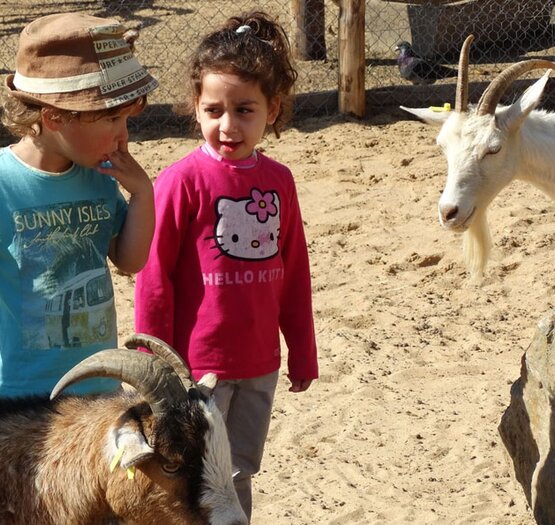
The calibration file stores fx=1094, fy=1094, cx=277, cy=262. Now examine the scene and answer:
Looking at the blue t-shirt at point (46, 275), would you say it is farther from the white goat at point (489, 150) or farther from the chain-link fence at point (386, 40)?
the chain-link fence at point (386, 40)

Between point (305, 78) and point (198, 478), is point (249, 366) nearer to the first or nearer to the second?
point (198, 478)

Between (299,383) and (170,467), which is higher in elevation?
(170,467)

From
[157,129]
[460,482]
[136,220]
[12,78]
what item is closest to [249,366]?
[136,220]

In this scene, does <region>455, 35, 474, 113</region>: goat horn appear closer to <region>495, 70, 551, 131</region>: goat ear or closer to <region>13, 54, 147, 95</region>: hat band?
<region>495, 70, 551, 131</region>: goat ear

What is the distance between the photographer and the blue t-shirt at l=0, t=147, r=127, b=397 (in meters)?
2.93

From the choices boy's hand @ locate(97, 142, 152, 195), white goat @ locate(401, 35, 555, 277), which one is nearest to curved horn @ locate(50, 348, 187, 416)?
boy's hand @ locate(97, 142, 152, 195)

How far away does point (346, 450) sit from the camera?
4.92 metres

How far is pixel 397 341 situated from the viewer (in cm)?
605

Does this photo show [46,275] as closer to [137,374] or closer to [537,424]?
[137,374]

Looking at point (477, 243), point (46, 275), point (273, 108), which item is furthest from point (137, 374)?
point (477, 243)

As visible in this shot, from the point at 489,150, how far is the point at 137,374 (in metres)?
3.85

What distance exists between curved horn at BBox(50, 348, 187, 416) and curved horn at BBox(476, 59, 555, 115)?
3820 mm

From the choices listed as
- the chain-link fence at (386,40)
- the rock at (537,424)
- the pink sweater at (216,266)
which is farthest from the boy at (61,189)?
the chain-link fence at (386,40)

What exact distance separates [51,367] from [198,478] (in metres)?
0.55
